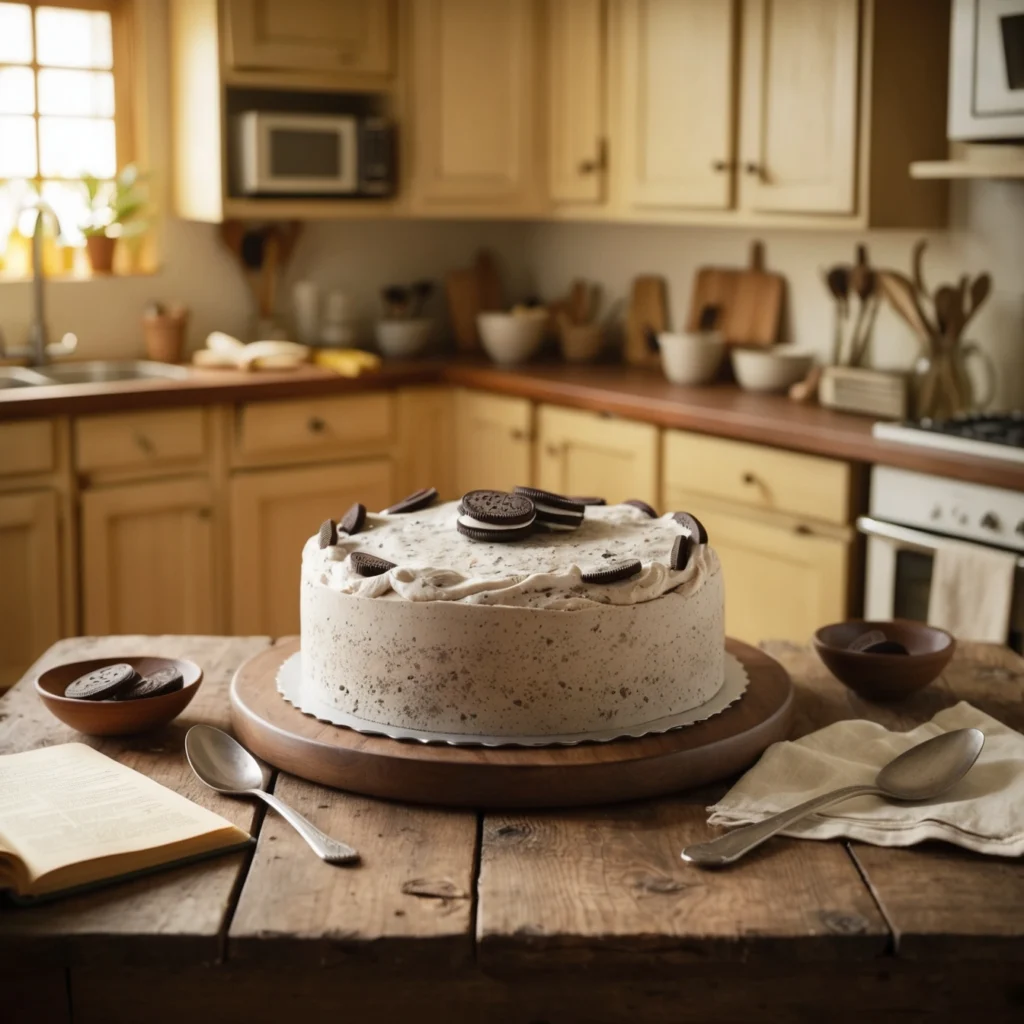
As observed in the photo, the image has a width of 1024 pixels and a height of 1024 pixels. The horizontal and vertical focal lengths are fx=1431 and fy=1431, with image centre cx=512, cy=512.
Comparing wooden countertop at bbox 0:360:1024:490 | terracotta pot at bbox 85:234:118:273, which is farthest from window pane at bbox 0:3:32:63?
wooden countertop at bbox 0:360:1024:490

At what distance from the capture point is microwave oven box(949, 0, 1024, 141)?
107 inches

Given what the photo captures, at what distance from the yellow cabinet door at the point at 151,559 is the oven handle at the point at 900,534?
5.51 feet

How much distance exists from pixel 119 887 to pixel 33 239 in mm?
2969

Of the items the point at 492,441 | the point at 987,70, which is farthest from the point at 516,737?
the point at 492,441

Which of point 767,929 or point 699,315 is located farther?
point 699,315

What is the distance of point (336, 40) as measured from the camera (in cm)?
394

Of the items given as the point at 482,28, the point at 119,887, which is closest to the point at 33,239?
the point at 482,28

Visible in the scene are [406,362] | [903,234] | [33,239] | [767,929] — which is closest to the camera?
[767,929]

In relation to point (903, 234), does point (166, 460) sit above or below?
below

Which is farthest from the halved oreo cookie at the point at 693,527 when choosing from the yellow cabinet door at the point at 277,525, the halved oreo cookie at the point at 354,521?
the yellow cabinet door at the point at 277,525

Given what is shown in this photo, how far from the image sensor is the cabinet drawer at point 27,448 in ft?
10.8

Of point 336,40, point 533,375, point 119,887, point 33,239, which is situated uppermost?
point 336,40

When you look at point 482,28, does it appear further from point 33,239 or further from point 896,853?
point 896,853

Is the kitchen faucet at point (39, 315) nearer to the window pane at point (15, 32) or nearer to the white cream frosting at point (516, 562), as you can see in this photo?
the window pane at point (15, 32)
